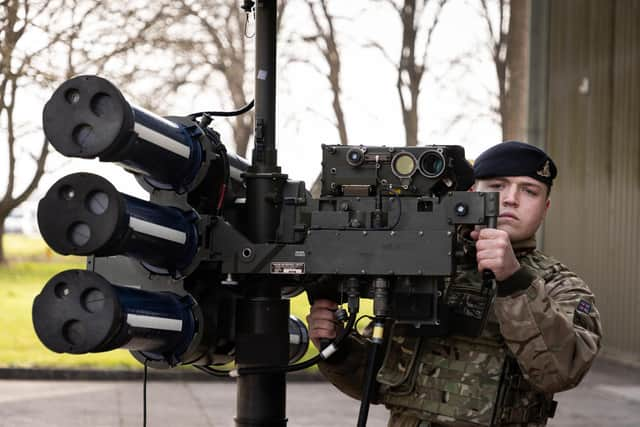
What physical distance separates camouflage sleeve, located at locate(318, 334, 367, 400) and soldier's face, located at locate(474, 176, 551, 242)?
63 centimetres

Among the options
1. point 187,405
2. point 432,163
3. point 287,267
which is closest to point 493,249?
point 432,163

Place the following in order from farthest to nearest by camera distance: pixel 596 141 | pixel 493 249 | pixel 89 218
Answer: pixel 596 141
pixel 493 249
pixel 89 218

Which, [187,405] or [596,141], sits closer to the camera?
[187,405]

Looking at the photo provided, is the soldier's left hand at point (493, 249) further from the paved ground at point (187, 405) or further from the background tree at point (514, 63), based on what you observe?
the background tree at point (514, 63)

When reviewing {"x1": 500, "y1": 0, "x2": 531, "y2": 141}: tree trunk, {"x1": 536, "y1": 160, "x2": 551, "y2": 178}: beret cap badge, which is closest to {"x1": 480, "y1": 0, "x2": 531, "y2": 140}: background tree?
{"x1": 500, "y1": 0, "x2": 531, "y2": 141}: tree trunk

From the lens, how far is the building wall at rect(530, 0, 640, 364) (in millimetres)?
14852

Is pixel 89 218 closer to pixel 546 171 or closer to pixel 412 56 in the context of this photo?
pixel 546 171

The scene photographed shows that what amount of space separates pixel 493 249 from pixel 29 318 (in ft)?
47.5

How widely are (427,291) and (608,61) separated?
1302cm

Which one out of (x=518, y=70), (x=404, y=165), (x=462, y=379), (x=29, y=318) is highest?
(x=518, y=70)

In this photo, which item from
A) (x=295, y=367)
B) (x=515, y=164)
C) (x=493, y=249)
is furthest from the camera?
(x=515, y=164)

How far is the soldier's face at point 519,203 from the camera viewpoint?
11.9 feet

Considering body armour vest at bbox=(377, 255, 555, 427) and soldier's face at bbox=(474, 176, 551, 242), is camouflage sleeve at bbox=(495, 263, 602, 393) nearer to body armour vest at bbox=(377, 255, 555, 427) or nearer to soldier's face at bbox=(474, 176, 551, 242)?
body armour vest at bbox=(377, 255, 555, 427)

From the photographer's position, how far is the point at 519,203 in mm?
3633
